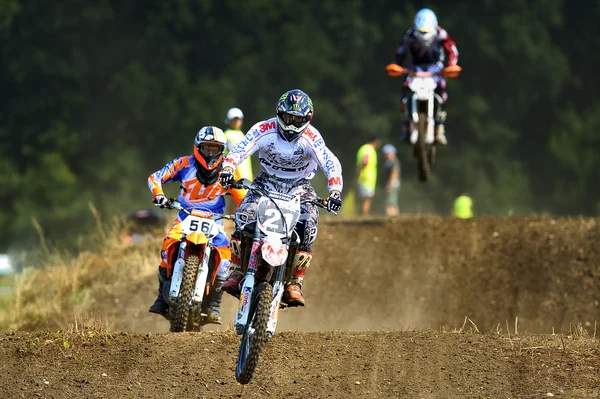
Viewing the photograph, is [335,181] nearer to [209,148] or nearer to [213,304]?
[209,148]

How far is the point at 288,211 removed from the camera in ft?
27.2

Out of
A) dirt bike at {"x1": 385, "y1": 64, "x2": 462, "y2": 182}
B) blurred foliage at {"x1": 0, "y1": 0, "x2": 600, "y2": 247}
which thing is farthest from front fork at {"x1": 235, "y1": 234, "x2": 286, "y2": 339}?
blurred foliage at {"x1": 0, "y1": 0, "x2": 600, "y2": 247}

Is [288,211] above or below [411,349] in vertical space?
above

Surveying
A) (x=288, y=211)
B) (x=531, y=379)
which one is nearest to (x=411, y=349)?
(x=531, y=379)

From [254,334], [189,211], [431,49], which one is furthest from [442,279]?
[254,334]

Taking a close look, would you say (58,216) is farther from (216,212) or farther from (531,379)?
(531,379)

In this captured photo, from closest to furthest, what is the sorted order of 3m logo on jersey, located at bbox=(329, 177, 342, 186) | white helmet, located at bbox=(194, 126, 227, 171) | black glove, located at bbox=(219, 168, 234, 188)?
1. black glove, located at bbox=(219, 168, 234, 188)
2. 3m logo on jersey, located at bbox=(329, 177, 342, 186)
3. white helmet, located at bbox=(194, 126, 227, 171)

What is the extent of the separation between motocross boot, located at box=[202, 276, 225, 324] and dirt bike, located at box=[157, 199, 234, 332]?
0.25 meters

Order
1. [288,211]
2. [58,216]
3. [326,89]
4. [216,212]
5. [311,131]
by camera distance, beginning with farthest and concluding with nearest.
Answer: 1. [326,89]
2. [58,216]
3. [216,212]
4. [311,131]
5. [288,211]

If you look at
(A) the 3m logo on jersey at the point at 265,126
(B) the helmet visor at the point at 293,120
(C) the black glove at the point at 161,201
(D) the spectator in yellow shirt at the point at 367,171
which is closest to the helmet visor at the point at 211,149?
(C) the black glove at the point at 161,201

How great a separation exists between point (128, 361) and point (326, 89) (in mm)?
38736

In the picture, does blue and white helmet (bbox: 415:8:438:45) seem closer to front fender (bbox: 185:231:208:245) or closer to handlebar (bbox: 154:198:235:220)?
handlebar (bbox: 154:198:235:220)

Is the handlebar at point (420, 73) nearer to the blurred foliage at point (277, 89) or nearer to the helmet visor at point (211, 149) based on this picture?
the helmet visor at point (211, 149)

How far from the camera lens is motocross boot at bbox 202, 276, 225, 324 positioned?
11.6 m
